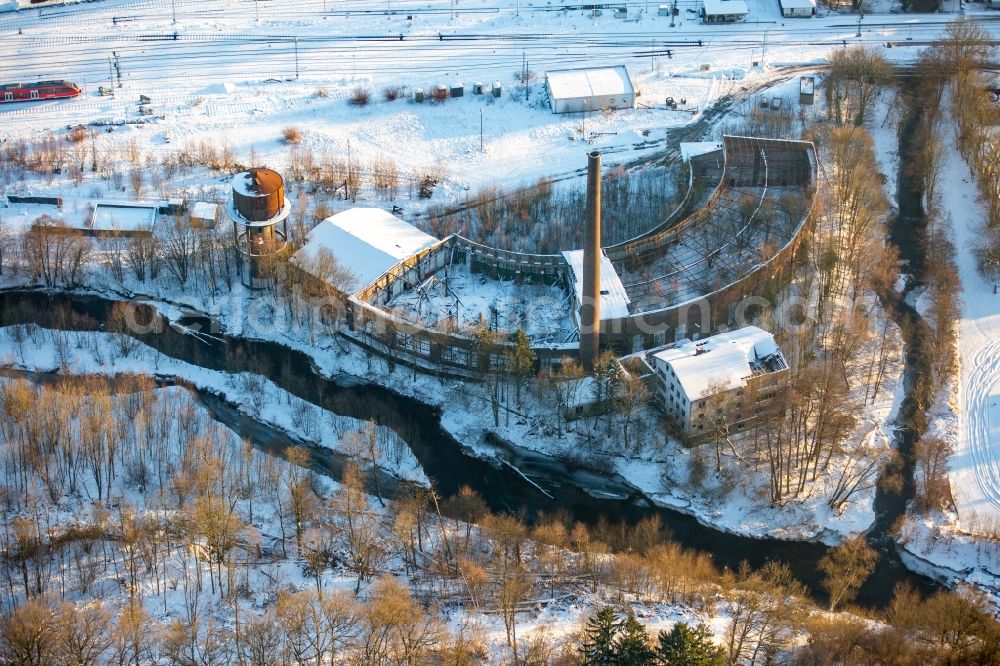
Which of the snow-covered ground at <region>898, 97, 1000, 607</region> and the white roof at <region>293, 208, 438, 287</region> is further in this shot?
the white roof at <region>293, 208, 438, 287</region>

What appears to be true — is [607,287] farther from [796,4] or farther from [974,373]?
[796,4]

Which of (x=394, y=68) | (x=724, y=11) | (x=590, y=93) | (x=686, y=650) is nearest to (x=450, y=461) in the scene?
(x=686, y=650)

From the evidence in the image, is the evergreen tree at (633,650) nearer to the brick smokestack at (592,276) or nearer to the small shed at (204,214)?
the brick smokestack at (592,276)

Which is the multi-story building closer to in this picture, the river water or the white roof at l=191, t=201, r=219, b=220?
the river water

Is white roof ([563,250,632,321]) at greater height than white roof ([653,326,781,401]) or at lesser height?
greater

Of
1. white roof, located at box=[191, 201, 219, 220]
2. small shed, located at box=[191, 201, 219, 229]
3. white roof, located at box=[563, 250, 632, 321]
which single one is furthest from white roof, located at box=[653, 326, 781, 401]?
white roof, located at box=[191, 201, 219, 220]

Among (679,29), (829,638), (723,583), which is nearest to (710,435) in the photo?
(723,583)

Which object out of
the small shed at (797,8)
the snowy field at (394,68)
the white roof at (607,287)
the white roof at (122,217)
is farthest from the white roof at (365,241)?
the small shed at (797,8)

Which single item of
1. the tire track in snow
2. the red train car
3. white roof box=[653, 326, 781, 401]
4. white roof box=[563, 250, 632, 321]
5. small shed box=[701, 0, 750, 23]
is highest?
small shed box=[701, 0, 750, 23]
